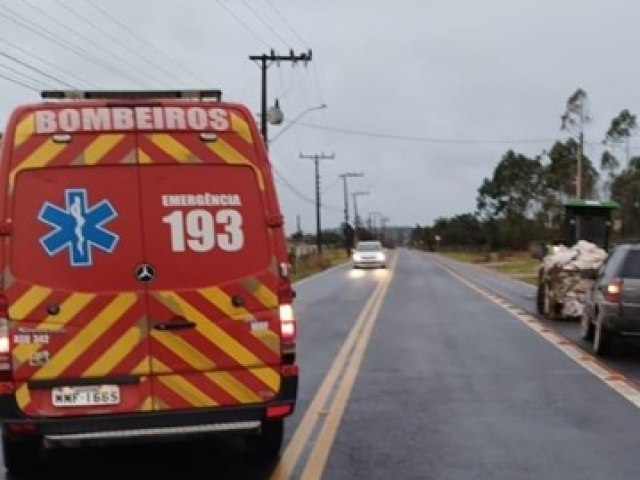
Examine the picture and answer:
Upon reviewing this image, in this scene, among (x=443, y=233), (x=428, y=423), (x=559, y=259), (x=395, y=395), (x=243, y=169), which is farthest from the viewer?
(x=443, y=233)

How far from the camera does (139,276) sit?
6453 millimetres

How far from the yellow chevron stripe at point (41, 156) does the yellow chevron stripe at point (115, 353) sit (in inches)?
47.4

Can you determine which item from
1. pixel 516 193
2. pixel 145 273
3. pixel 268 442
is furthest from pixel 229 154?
pixel 516 193

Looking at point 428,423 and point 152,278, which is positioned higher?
point 152,278

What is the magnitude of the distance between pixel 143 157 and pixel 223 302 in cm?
108

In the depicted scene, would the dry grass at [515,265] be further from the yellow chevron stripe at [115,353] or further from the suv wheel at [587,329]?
the yellow chevron stripe at [115,353]

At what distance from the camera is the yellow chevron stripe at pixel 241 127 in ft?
22.4

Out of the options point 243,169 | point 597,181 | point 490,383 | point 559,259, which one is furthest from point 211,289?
point 597,181

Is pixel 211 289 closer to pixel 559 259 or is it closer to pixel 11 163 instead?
pixel 11 163

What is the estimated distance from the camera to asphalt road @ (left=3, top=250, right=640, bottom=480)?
23.7ft

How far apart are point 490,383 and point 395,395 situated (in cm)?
140

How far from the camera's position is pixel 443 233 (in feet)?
567

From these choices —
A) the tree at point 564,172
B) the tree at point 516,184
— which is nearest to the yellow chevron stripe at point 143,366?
the tree at point 564,172

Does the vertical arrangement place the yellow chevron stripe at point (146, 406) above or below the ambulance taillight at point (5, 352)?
below
